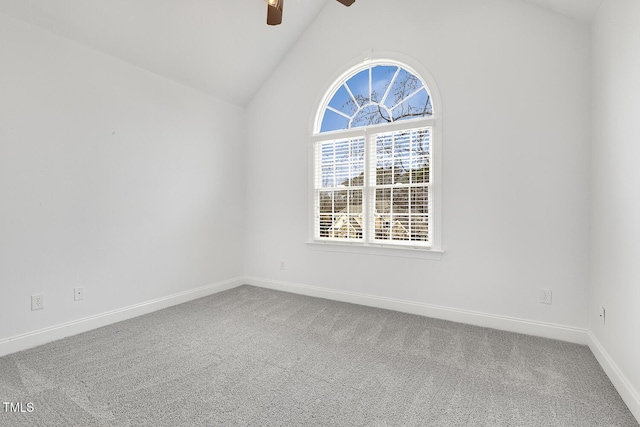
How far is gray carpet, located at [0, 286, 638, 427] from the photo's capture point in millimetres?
1623

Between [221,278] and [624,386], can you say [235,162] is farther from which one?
[624,386]

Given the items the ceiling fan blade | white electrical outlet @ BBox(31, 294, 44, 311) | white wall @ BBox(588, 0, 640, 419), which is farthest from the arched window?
white electrical outlet @ BBox(31, 294, 44, 311)

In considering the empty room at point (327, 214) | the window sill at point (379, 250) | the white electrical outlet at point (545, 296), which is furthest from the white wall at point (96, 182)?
the white electrical outlet at point (545, 296)

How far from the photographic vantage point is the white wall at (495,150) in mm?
2545

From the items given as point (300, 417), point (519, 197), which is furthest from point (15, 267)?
point (519, 197)

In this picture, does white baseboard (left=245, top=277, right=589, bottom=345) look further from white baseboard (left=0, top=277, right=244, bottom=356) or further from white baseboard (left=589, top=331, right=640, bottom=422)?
white baseboard (left=0, top=277, right=244, bottom=356)

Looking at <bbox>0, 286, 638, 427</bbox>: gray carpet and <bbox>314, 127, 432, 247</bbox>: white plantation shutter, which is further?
<bbox>314, 127, 432, 247</bbox>: white plantation shutter

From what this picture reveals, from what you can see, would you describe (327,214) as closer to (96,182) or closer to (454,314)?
(454,314)

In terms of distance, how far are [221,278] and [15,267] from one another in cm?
203

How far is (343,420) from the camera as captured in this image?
1584 mm

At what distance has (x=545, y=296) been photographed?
2.64 m

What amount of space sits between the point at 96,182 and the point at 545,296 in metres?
4.06

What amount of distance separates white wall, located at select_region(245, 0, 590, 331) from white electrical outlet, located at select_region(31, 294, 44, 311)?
2612 millimetres

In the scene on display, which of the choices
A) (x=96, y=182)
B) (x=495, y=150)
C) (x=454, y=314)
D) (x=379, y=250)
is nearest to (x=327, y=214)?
(x=379, y=250)
